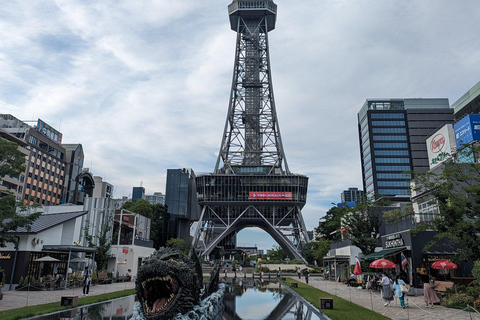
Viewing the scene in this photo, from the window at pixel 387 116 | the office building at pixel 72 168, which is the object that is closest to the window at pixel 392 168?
the window at pixel 387 116

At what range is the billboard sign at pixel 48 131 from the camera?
3143 inches

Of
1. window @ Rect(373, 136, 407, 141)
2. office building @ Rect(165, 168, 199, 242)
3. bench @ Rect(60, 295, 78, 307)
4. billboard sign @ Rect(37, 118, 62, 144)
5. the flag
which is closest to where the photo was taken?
bench @ Rect(60, 295, 78, 307)

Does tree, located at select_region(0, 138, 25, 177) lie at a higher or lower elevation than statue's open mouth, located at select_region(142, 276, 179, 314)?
higher

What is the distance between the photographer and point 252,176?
74.8 metres

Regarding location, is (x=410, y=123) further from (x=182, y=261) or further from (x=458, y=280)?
(x=182, y=261)

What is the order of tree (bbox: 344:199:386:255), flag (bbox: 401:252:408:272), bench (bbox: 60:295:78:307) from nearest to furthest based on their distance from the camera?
1. bench (bbox: 60:295:78:307)
2. flag (bbox: 401:252:408:272)
3. tree (bbox: 344:199:386:255)

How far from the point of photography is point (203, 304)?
32.0 feet

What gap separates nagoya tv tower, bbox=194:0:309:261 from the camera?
2936 inches

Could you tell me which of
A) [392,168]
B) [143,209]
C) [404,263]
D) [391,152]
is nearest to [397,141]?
[391,152]

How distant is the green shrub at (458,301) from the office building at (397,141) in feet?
310

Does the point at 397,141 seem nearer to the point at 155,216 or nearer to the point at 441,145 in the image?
the point at 155,216

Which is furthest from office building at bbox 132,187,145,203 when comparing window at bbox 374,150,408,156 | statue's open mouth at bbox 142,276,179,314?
statue's open mouth at bbox 142,276,179,314

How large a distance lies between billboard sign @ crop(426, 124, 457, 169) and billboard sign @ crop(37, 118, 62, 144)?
77.5m

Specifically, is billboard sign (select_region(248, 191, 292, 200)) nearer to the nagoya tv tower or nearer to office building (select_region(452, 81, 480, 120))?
the nagoya tv tower
